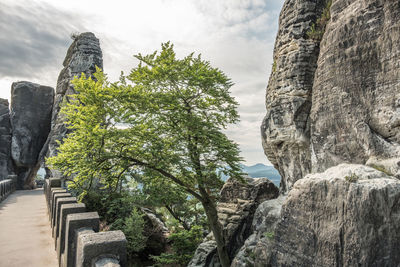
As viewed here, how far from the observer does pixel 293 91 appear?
32.8 feet

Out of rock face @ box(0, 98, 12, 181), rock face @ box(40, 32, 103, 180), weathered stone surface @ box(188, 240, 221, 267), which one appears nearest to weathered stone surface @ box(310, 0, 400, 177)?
weathered stone surface @ box(188, 240, 221, 267)

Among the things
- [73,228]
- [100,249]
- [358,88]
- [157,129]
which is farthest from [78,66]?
[100,249]

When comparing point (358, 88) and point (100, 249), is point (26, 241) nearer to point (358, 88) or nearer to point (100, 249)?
point (100, 249)

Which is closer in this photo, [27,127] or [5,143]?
[5,143]

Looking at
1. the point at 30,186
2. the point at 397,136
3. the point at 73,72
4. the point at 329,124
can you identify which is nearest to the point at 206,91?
the point at 329,124

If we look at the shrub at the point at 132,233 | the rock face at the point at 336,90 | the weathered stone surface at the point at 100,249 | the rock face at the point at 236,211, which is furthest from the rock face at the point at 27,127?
the weathered stone surface at the point at 100,249

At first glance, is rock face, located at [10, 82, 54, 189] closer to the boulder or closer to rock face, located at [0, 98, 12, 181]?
rock face, located at [0, 98, 12, 181]

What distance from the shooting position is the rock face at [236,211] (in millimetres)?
12500

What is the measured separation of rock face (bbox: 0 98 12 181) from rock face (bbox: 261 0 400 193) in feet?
101

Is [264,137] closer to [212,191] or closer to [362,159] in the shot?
[362,159]

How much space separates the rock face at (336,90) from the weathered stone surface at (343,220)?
1.46 metres

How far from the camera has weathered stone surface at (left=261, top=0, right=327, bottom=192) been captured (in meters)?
9.84

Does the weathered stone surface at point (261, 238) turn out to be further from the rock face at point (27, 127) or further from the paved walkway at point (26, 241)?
the rock face at point (27, 127)

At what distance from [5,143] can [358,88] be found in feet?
116
